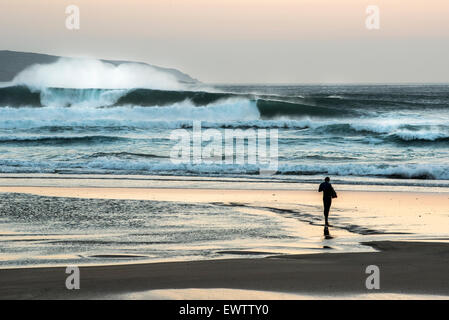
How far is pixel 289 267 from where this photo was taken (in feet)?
25.3

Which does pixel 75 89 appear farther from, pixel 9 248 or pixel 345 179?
pixel 9 248

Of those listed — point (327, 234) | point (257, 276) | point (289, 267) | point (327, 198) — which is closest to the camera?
point (257, 276)

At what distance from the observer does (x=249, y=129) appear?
3662cm

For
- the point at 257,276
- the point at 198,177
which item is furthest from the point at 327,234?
the point at 198,177

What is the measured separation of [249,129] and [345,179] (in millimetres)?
18401

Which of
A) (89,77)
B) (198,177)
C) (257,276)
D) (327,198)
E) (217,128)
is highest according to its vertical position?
(89,77)

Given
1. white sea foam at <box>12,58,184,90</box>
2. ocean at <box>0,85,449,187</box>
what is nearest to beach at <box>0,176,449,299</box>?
ocean at <box>0,85,449,187</box>

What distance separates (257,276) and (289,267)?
54 centimetres

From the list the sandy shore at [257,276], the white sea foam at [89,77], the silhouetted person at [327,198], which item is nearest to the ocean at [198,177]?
the silhouetted person at [327,198]

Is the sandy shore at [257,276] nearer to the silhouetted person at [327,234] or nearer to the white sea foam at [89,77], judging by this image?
the silhouetted person at [327,234]

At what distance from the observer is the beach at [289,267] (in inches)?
264

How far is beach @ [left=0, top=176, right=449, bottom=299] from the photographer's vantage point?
6.70 m

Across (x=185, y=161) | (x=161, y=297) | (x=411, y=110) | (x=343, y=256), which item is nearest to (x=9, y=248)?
(x=161, y=297)

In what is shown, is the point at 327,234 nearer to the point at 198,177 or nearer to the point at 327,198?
the point at 327,198
